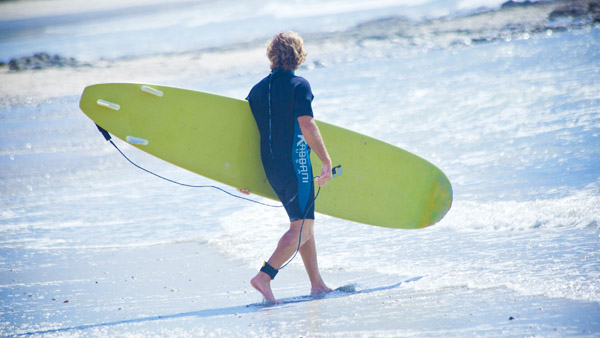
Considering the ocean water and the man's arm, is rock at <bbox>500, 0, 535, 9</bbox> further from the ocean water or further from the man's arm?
the man's arm

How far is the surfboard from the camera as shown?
3893 millimetres

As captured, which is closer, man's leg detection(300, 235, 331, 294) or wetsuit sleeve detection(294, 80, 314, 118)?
wetsuit sleeve detection(294, 80, 314, 118)

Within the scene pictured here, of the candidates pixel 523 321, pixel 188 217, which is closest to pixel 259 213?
pixel 188 217

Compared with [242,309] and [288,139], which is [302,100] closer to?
[288,139]

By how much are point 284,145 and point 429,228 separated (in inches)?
80.5

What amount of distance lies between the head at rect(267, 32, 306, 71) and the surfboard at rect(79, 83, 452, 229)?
709 mm

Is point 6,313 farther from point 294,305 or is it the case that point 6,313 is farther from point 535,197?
point 535,197

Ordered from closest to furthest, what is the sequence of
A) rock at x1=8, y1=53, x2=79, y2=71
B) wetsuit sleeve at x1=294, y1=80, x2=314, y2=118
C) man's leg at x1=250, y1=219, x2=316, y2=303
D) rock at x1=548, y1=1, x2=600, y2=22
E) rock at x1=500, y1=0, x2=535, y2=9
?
1. wetsuit sleeve at x1=294, y1=80, x2=314, y2=118
2. man's leg at x1=250, y1=219, x2=316, y2=303
3. rock at x1=8, y1=53, x2=79, y2=71
4. rock at x1=548, y1=1, x2=600, y2=22
5. rock at x1=500, y1=0, x2=535, y2=9

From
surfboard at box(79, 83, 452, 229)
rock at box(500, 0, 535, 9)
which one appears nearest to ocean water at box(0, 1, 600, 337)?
surfboard at box(79, 83, 452, 229)

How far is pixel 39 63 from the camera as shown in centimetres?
2486

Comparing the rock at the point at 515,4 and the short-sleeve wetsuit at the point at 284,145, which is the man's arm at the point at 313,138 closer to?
the short-sleeve wetsuit at the point at 284,145

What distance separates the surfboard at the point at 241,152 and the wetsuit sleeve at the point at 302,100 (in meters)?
0.75

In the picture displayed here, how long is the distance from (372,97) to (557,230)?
32.4 feet

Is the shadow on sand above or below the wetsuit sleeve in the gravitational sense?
below
